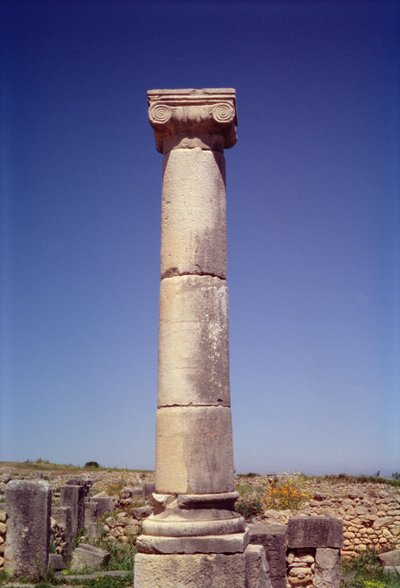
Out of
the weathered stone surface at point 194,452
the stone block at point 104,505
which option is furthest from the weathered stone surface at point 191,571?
the stone block at point 104,505

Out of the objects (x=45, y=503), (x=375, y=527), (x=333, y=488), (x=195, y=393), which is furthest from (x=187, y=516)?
(x=333, y=488)

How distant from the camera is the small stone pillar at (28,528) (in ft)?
37.7

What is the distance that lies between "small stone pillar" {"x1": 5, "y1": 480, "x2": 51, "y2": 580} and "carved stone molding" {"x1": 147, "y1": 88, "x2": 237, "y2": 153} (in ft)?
25.4

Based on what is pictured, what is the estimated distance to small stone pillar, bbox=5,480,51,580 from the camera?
1150 cm

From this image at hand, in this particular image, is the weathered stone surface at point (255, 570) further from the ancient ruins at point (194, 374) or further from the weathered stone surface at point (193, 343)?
the weathered stone surface at point (193, 343)

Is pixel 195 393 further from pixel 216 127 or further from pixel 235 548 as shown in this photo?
pixel 216 127

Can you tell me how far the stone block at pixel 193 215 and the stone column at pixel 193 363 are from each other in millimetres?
10

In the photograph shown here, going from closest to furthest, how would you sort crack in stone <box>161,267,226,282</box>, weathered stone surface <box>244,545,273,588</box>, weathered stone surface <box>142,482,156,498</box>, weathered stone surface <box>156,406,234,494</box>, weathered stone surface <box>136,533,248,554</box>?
weathered stone surface <box>136,533,248,554</box> < weathered stone surface <box>244,545,273,588</box> < weathered stone surface <box>156,406,234,494</box> < crack in stone <box>161,267,226,282</box> < weathered stone surface <box>142,482,156,498</box>

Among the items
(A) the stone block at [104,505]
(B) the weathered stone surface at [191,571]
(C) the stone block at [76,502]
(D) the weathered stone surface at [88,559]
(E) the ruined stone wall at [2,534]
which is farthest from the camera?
(A) the stone block at [104,505]

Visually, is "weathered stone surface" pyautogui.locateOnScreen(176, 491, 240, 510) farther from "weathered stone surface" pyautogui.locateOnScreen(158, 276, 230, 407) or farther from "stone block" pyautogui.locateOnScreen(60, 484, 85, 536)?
"stone block" pyautogui.locateOnScreen(60, 484, 85, 536)

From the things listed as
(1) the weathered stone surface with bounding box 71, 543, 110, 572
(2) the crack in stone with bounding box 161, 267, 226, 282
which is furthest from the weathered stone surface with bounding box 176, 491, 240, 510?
(1) the weathered stone surface with bounding box 71, 543, 110, 572

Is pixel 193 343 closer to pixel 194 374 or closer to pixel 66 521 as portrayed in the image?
pixel 194 374

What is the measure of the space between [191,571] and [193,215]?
11.1 ft

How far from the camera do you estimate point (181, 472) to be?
239 inches
